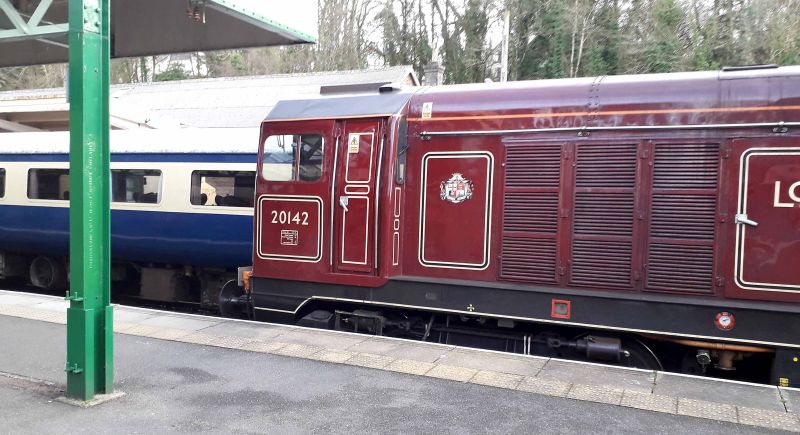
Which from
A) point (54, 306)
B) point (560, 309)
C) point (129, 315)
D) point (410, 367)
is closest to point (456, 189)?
point (560, 309)

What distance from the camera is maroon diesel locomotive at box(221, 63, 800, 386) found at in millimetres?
5523

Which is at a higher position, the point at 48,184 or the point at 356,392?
the point at 48,184

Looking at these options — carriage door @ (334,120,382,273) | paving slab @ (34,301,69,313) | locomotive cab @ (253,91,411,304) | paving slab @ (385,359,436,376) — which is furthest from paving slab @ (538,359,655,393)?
paving slab @ (34,301,69,313)

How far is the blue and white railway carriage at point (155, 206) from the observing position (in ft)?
31.6

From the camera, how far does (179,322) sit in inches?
293

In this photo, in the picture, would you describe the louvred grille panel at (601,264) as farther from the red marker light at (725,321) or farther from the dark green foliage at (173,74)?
the dark green foliage at (173,74)

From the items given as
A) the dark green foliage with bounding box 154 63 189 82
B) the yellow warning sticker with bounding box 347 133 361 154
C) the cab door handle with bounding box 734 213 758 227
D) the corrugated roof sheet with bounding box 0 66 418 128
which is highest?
the dark green foliage with bounding box 154 63 189 82

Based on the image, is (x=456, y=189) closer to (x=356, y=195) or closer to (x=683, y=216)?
(x=356, y=195)

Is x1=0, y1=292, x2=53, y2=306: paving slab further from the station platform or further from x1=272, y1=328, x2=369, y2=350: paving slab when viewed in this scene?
x1=272, y1=328, x2=369, y2=350: paving slab

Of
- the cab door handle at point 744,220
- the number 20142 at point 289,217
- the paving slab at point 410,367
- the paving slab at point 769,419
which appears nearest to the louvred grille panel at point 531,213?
the paving slab at point 410,367

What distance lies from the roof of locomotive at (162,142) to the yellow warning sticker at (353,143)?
291cm

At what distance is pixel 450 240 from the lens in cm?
670

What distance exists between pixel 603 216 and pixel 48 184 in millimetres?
9652

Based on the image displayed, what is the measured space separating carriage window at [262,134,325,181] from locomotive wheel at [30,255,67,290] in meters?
6.59
